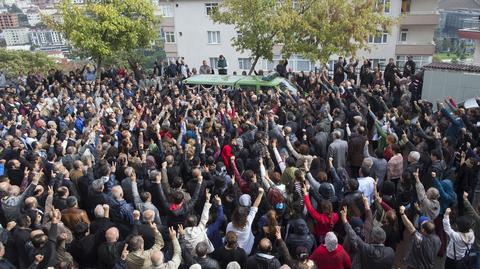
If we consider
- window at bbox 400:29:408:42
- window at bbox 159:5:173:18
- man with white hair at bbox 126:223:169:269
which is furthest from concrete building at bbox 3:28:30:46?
man with white hair at bbox 126:223:169:269

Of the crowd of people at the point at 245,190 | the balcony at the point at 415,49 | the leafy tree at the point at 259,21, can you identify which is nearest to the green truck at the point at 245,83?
the crowd of people at the point at 245,190

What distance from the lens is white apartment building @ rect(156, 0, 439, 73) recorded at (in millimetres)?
27609

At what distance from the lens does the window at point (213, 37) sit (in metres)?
31.8

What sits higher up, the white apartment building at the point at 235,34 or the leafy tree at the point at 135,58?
the white apartment building at the point at 235,34

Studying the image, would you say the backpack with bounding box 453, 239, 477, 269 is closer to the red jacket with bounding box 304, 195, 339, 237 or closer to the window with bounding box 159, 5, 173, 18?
the red jacket with bounding box 304, 195, 339, 237

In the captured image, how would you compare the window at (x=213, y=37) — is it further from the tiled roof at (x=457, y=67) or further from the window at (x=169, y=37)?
the tiled roof at (x=457, y=67)

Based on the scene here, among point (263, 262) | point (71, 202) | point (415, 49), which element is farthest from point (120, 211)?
point (415, 49)

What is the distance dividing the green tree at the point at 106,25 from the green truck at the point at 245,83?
19.4 feet

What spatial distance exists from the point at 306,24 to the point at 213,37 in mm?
A: 16225

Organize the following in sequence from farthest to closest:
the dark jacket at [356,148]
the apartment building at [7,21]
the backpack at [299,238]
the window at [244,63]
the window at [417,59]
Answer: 1. the apartment building at [7,21]
2. the window at [244,63]
3. the window at [417,59]
4. the dark jacket at [356,148]
5. the backpack at [299,238]

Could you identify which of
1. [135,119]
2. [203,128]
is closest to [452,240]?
[203,128]

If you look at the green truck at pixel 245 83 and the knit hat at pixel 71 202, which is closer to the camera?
the knit hat at pixel 71 202

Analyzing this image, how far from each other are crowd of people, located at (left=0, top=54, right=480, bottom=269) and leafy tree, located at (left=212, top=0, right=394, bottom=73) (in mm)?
7018

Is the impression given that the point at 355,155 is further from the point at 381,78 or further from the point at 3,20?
the point at 3,20
